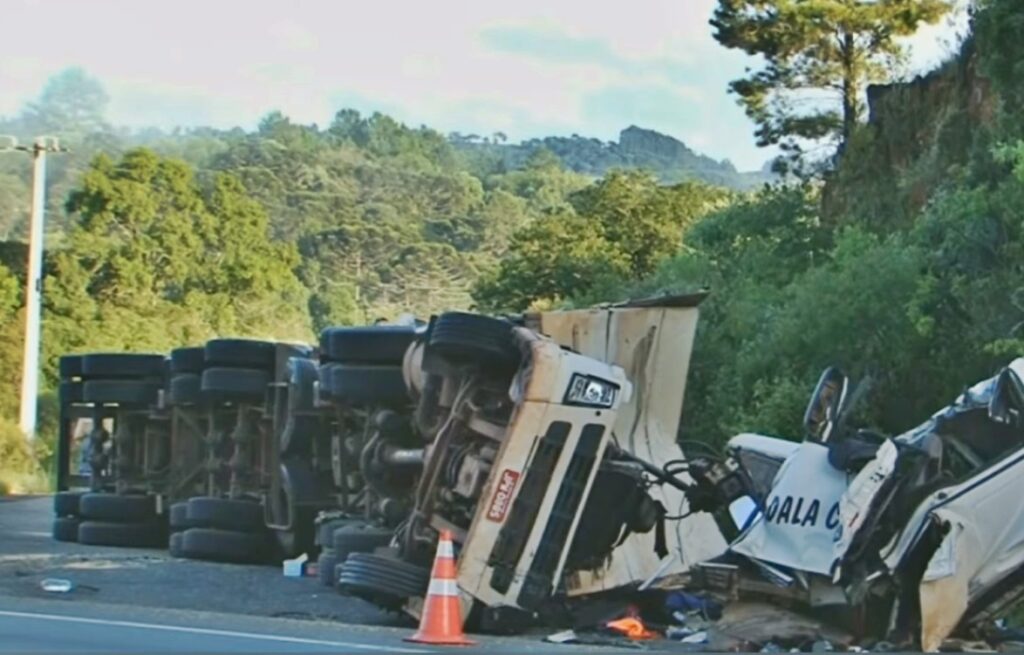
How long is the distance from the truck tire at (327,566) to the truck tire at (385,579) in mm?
2462

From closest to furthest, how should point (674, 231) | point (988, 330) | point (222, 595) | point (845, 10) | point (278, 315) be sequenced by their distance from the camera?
point (222, 595)
point (988, 330)
point (845, 10)
point (674, 231)
point (278, 315)

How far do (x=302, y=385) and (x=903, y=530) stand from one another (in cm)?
683

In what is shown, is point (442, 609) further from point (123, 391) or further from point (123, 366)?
point (123, 366)

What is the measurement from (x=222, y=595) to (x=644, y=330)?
386cm

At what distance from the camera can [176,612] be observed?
1275cm

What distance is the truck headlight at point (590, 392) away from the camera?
11.3 m

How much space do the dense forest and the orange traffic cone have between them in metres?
5.76

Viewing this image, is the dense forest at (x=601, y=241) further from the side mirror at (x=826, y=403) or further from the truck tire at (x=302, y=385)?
the truck tire at (x=302, y=385)

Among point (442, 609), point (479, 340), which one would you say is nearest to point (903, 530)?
point (442, 609)

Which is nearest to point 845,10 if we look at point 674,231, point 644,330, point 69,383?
point 674,231

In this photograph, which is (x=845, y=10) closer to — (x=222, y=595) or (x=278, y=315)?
(x=222, y=595)

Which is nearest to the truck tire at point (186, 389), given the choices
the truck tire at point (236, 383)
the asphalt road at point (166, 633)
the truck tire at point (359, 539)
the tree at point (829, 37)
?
the truck tire at point (236, 383)

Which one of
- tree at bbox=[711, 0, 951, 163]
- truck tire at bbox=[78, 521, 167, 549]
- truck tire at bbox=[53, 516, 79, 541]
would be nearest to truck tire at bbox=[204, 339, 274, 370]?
truck tire at bbox=[78, 521, 167, 549]

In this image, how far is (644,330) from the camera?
12.8 m
